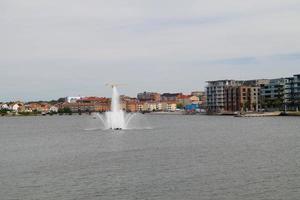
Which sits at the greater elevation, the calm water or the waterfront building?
the waterfront building

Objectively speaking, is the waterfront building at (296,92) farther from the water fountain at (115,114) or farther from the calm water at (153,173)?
the calm water at (153,173)

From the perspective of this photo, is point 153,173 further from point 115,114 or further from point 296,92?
point 296,92

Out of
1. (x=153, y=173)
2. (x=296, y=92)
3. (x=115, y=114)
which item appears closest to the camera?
(x=153, y=173)

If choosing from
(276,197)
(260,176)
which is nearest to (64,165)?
(260,176)

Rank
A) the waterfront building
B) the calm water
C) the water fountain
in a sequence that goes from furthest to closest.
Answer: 1. the waterfront building
2. the water fountain
3. the calm water

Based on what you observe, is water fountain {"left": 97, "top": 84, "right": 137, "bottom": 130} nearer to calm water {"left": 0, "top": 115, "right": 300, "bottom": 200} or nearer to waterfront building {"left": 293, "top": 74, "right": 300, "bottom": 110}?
calm water {"left": 0, "top": 115, "right": 300, "bottom": 200}

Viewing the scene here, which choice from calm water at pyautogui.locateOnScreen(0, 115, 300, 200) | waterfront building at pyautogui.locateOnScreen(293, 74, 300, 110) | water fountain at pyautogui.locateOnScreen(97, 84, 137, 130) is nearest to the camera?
calm water at pyautogui.locateOnScreen(0, 115, 300, 200)

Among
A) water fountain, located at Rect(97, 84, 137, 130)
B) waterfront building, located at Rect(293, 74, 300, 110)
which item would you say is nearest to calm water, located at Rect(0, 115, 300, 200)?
water fountain, located at Rect(97, 84, 137, 130)

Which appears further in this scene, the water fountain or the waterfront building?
the waterfront building

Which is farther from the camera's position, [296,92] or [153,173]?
[296,92]

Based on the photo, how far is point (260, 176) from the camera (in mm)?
34375

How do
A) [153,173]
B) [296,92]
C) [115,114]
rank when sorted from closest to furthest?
1. [153,173]
2. [115,114]
3. [296,92]

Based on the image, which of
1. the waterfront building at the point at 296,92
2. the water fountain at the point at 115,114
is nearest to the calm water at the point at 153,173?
the water fountain at the point at 115,114

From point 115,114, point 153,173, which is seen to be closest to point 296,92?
point 115,114
